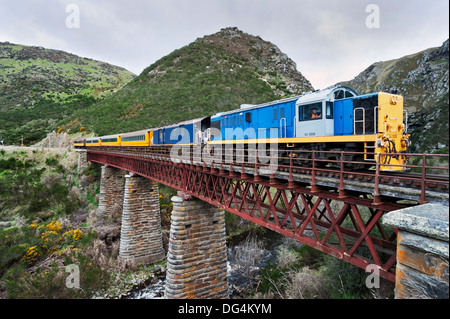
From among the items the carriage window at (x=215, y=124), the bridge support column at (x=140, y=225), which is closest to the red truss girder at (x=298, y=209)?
the bridge support column at (x=140, y=225)

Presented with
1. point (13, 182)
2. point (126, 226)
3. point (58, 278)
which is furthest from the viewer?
point (13, 182)

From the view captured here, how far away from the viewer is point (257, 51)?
249 ft

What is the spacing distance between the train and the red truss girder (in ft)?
3.50

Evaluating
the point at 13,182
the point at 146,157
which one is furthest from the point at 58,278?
the point at 13,182

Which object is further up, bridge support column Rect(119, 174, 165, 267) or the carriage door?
the carriage door

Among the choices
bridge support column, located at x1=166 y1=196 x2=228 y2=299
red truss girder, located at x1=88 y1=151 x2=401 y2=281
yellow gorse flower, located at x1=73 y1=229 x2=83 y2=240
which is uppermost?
red truss girder, located at x1=88 y1=151 x2=401 y2=281

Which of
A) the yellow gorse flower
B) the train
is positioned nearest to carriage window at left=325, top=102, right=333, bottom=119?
the train

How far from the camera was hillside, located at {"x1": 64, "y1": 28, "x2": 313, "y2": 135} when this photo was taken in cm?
4409

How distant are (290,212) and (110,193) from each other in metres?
22.6

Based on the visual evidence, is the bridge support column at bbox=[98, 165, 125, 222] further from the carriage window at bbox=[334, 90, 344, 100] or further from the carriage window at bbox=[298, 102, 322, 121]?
the carriage window at bbox=[334, 90, 344, 100]

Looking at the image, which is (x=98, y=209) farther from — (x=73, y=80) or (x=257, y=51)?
(x=73, y=80)

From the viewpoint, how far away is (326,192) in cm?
596

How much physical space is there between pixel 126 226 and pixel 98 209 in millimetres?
8621

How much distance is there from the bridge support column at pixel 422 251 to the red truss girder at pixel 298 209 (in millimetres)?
1037
